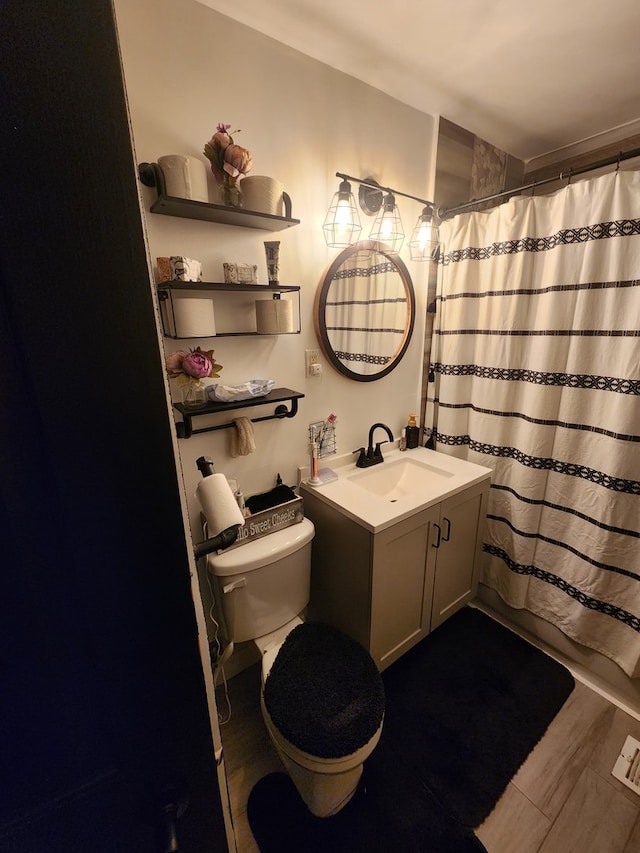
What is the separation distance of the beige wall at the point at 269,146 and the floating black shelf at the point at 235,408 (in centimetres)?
5

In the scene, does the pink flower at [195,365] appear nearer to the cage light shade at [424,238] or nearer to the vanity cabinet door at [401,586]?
the vanity cabinet door at [401,586]

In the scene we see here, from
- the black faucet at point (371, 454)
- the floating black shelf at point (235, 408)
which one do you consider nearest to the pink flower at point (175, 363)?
the floating black shelf at point (235, 408)

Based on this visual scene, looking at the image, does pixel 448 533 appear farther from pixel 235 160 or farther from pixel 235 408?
pixel 235 160

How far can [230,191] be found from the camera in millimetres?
1155

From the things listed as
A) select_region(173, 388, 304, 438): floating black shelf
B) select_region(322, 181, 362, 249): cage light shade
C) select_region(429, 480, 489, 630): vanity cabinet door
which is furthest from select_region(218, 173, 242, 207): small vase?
select_region(429, 480, 489, 630): vanity cabinet door

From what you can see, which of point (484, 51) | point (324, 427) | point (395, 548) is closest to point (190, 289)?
point (324, 427)

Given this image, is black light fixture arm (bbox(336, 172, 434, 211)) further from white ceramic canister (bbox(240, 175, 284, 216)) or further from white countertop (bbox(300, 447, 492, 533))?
white countertop (bbox(300, 447, 492, 533))

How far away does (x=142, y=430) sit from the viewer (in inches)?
13.8

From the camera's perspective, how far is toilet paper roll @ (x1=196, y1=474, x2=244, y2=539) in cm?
81

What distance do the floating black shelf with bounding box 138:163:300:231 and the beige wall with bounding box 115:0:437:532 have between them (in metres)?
0.03

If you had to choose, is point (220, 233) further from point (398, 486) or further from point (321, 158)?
point (398, 486)

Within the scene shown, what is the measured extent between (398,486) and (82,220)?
1767 mm

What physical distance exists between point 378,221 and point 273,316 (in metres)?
0.74

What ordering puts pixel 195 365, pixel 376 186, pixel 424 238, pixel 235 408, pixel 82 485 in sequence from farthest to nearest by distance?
pixel 424 238 < pixel 376 186 < pixel 235 408 < pixel 195 365 < pixel 82 485
